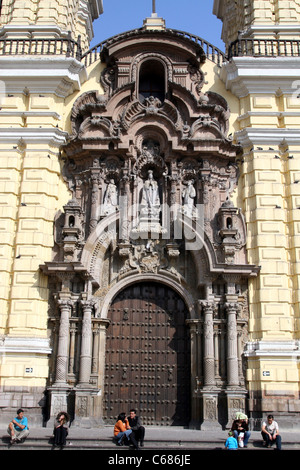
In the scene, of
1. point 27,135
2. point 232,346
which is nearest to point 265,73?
point 27,135

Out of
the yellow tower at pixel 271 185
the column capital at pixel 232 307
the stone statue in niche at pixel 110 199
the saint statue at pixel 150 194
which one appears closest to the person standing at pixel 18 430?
the yellow tower at pixel 271 185

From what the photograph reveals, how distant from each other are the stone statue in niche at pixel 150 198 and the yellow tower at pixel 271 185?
2304mm

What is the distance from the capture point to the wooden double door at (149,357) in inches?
527

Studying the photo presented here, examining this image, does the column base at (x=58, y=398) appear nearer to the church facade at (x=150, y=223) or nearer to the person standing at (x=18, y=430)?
the church facade at (x=150, y=223)

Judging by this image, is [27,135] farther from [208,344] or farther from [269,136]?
[208,344]

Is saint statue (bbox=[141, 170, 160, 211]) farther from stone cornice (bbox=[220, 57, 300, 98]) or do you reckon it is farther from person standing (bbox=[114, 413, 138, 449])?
person standing (bbox=[114, 413, 138, 449])

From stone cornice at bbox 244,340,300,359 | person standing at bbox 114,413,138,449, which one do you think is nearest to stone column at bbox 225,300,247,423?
stone cornice at bbox 244,340,300,359

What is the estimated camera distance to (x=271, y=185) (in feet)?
46.7

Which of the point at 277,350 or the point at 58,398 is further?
the point at 277,350

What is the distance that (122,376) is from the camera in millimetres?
13602

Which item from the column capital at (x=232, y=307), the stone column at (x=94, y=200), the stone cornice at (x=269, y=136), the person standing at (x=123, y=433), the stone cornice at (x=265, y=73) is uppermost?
the stone cornice at (x=265, y=73)

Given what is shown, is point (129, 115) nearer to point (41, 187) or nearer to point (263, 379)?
point (41, 187)

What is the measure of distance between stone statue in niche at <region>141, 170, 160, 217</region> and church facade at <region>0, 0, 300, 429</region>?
0.04 metres

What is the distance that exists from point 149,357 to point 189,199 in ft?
14.1
